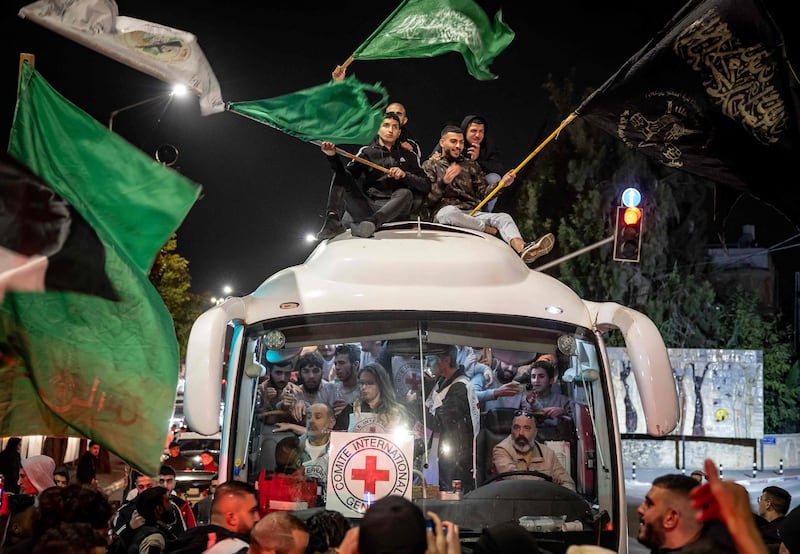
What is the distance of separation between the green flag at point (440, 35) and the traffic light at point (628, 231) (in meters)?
3.60

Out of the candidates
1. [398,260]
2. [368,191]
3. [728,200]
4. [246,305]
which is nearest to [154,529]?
[246,305]

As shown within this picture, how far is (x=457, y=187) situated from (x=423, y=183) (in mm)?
639

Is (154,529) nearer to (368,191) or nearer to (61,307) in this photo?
(61,307)

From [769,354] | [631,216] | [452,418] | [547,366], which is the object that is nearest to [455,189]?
[547,366]

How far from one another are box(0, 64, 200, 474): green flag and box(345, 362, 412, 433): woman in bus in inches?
66.6

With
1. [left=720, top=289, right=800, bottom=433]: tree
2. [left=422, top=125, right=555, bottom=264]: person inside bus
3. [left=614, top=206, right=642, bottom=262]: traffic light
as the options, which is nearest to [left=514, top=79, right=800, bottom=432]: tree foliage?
[left=720, top=289, right=800, bottom=433]: tree

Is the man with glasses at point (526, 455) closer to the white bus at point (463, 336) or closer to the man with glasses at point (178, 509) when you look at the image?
the white bus at point (463, 336)

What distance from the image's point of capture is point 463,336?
626cm

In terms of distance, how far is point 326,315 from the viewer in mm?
6293

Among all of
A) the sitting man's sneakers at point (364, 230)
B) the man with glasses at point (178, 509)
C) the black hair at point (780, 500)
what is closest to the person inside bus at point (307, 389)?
the sitting man's sneakers at point (364, 230)

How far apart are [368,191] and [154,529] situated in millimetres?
4015

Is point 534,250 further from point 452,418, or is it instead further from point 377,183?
point 452,418

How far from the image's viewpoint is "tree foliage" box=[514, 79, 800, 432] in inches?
1283

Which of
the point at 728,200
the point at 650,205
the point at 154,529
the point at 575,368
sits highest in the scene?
the point at 650,205
